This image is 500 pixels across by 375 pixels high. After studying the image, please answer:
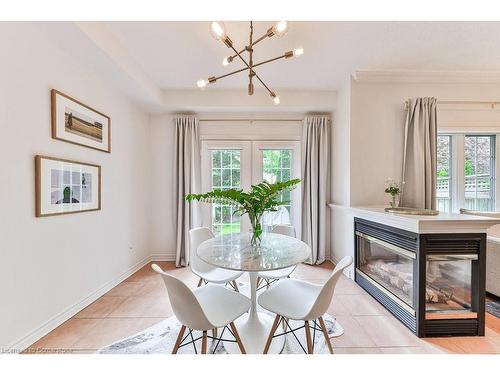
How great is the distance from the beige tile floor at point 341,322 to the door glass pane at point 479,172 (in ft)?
5.70

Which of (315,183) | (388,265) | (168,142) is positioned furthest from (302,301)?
(168,142)

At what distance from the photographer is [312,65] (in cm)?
252

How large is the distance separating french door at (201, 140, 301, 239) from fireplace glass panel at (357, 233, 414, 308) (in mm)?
1114

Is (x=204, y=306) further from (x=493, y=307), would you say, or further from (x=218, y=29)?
(x=493, y=307)

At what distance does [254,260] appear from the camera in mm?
1436

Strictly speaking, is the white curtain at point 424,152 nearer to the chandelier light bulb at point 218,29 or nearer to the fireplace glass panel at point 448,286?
the fireplace glass panel at point 448,286

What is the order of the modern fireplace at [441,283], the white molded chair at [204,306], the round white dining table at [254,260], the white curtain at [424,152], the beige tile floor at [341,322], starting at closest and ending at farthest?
the white molded chair at [204,306]
the round white dining table at [254,260]
the beige tile floor at [341,322]
the modern fireplace at [441,283]
the white curtain at [424,152]

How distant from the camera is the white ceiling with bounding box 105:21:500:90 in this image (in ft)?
6.23

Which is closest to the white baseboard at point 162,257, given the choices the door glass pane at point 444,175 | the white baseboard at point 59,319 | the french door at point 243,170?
the white baseboard at point 59,319

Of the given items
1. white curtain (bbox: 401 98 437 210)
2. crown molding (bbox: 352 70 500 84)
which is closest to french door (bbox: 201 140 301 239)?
crown molding (bbox: 352 70 500 84)

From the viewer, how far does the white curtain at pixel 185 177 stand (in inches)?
131
